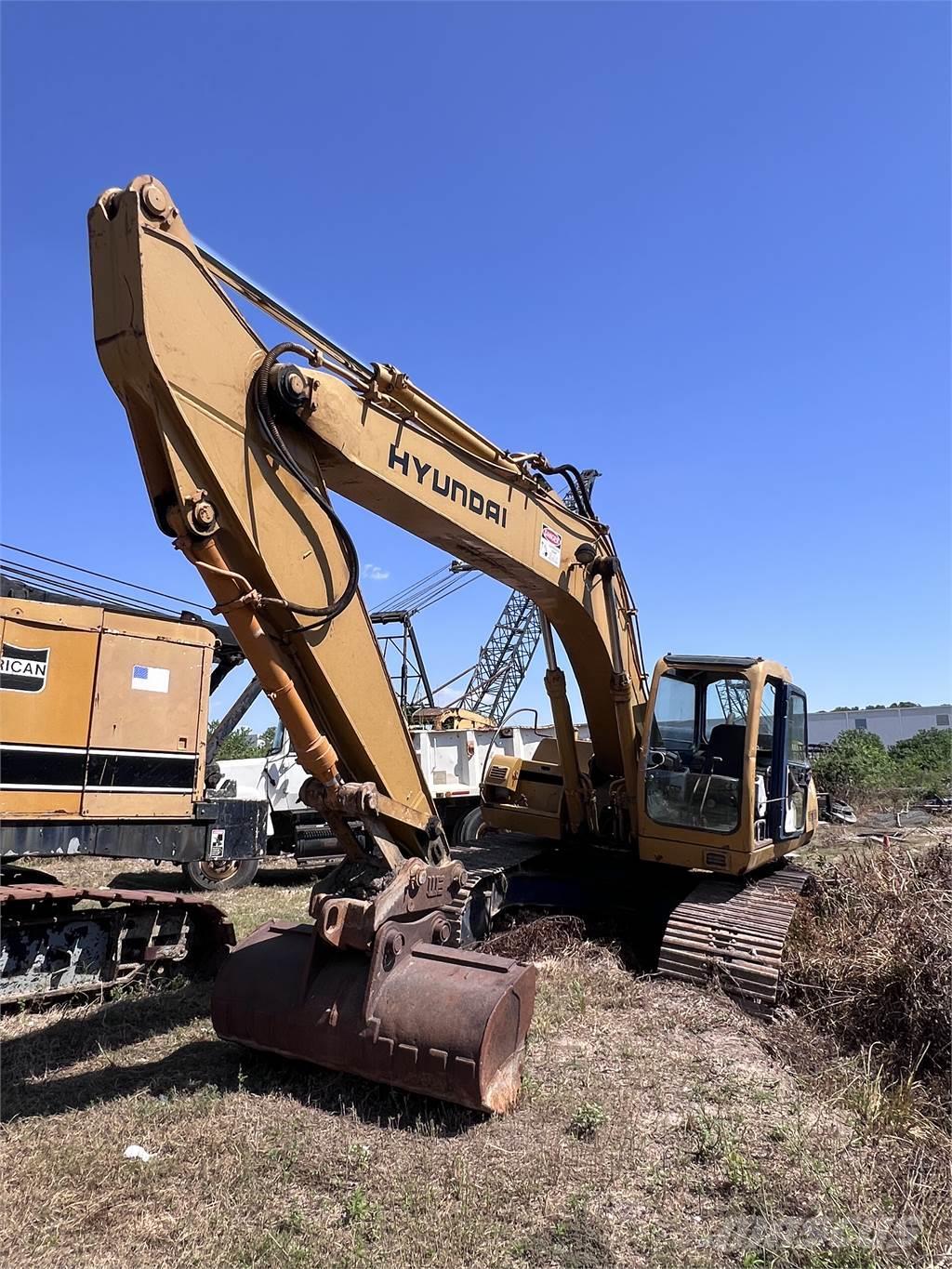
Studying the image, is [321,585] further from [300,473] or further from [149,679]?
A: [149,679]

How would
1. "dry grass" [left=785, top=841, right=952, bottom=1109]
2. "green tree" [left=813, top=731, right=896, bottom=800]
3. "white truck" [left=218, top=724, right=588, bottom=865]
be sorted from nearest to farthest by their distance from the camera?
"dry grass" [left=785, top=841, right=952, bottom=1109] → "white truck" [left=218, top=724, right=588, bottom=865] → "green tree" [left=813, top=731, right=896, bottom=800]

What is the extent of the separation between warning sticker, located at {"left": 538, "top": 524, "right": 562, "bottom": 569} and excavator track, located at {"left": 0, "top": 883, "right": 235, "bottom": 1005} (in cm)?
388

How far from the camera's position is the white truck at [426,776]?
11.4 m

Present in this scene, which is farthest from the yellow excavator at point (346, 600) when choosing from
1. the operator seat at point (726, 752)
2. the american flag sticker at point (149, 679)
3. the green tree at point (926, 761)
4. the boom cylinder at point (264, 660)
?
the green tree at point (926, 761)

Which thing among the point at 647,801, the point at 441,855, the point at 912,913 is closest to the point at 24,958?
the point at 441,855

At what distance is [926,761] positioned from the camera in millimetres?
28375

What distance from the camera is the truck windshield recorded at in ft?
22.9

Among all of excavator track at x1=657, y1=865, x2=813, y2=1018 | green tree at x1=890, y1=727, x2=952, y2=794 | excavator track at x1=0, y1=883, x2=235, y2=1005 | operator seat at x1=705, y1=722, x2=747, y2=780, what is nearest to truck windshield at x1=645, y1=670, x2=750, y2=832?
operator seat at x1=705, y1=722, x2=747, y2=780

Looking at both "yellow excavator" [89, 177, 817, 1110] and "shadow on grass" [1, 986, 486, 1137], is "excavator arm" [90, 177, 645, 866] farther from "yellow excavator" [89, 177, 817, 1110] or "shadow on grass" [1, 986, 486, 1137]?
"shadow on grass" [1, 986, 486, 1137]

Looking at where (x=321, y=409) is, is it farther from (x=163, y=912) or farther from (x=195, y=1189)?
(x=163, y=912)

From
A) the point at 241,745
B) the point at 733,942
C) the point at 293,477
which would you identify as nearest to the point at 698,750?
the point at 733,942

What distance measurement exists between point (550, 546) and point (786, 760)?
9.77ft

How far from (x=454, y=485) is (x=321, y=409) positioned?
1125 millimetres

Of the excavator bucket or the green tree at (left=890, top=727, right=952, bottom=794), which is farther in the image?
the green tree at (left=890, top=727, right=952, bottom=794)
